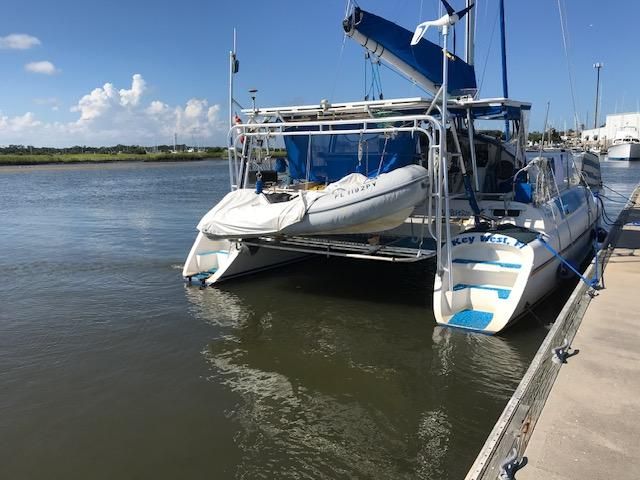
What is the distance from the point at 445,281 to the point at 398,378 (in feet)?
6.82

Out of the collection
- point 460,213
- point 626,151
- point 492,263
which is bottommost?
point 492,263

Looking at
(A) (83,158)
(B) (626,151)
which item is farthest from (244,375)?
(A) (83,158)

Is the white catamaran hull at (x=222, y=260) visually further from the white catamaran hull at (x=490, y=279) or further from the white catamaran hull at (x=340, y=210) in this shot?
the white catamaran hull at (x=490, y=279)

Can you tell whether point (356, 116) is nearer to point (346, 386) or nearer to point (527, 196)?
point (527, 196)

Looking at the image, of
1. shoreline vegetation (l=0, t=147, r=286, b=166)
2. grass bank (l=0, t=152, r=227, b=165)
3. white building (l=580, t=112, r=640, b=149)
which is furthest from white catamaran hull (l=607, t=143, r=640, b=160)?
grass bank (l=0, t=152, r=227, b=165)

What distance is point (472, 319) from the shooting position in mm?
7711

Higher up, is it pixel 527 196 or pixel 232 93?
pixel 232 93

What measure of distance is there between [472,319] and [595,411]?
358 centimetres

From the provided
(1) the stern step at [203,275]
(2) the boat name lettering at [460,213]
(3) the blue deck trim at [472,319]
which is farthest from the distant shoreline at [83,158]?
(3) the blue deck trim at [472,319]

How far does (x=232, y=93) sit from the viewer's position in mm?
10164

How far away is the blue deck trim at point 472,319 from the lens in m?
7.58

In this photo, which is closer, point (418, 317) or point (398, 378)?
point (398, 378)

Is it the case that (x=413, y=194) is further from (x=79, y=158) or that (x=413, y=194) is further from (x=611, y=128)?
(x=611, y=128)

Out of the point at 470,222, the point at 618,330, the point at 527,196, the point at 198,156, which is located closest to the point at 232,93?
the point at 470,222
